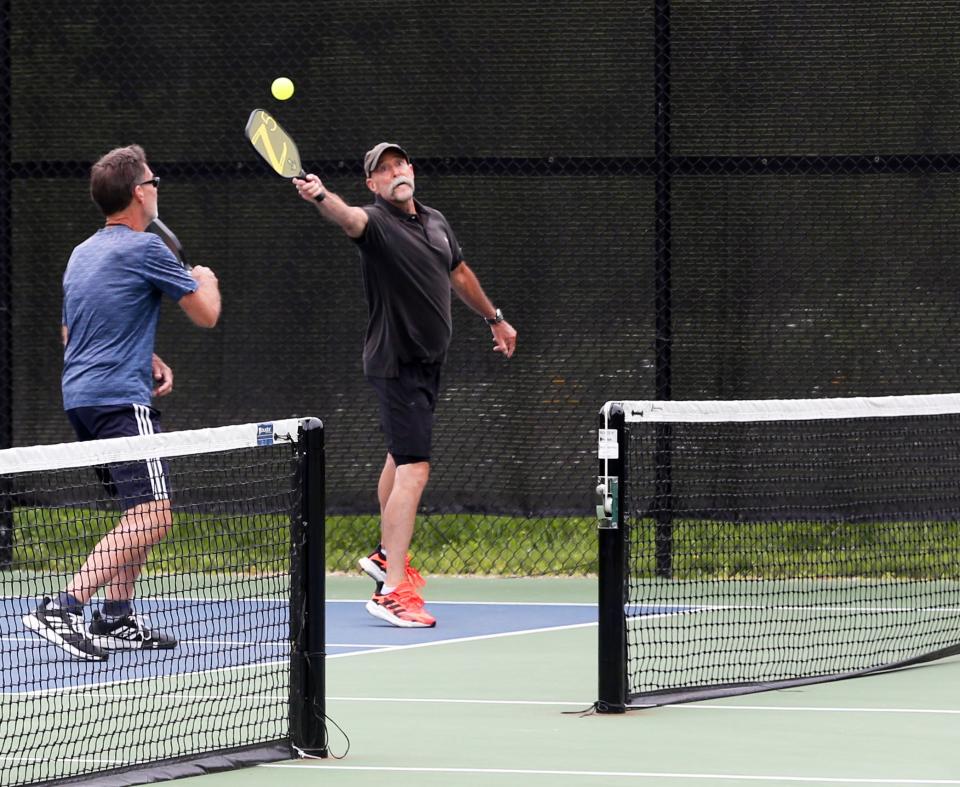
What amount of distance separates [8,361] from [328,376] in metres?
1.48

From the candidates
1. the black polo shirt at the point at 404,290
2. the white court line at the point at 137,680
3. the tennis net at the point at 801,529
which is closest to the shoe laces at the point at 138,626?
the white court line at the point at 137,680

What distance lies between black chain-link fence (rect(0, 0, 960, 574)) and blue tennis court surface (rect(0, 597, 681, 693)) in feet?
3.26

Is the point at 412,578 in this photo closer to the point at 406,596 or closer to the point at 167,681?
the point at 406,596

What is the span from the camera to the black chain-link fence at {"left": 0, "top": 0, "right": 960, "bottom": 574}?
9.14 meters

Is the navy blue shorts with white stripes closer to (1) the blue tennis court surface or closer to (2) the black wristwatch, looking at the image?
(1) the blue tennis court surface

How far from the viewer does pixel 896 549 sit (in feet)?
30.2

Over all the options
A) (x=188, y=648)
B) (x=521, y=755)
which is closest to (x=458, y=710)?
(x=521, y=755)

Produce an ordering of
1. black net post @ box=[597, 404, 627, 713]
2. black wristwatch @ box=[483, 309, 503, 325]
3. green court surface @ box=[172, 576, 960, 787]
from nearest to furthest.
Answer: green court surface @ box=[172, 576, 960, 787] → black net post @ box=[597, 404, 627, 713] → black wristwatch @ box=[483, 309, 503, 325]

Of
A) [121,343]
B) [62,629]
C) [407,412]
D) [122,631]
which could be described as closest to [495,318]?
[407,412]

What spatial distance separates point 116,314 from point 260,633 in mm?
1338

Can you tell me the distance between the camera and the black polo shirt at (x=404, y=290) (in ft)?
25.7

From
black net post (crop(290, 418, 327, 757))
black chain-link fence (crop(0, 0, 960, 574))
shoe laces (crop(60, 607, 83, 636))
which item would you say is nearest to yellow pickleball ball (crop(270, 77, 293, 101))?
black chain-link fence (crop(0, 0, 960, 574))

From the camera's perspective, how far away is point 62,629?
653 centimetres

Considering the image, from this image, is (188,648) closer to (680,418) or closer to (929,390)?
(680,418)
